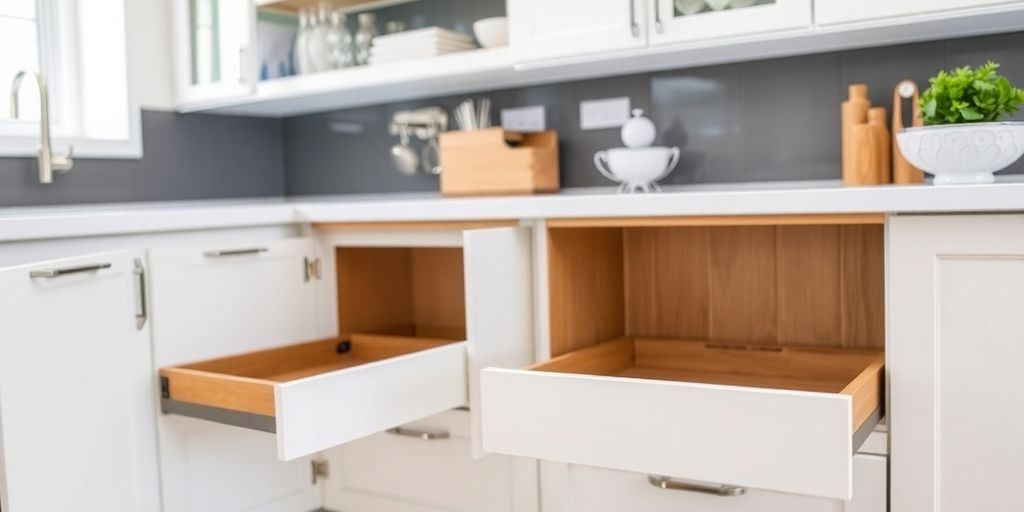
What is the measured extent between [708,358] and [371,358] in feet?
2.75

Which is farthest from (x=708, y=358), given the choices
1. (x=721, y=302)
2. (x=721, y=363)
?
(x=721, y=302)

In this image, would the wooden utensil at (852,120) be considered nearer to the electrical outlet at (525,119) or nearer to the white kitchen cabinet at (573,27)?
the white kitchen cabinet at (573,27)

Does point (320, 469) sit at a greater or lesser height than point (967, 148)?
lesser

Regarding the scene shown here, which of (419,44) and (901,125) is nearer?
(901,125)

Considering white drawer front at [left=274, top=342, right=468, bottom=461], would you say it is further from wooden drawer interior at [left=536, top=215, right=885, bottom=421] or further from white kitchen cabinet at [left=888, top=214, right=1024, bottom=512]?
white kitchen cabinet at [left=888, top=214, right=1024, bottom=512]

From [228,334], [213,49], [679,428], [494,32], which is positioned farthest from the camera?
[213,49]

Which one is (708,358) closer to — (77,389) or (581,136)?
(581,136)

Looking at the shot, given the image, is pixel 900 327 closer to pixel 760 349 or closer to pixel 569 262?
pixel 760 349

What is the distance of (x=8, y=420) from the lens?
170 cm

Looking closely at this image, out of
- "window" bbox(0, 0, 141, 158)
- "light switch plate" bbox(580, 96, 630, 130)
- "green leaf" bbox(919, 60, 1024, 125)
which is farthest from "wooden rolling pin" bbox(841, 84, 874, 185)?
"window" bbox(0, 0, 141, 158)

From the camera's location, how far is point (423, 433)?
2242 millimetres

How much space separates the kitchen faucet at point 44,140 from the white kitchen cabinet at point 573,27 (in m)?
1.13

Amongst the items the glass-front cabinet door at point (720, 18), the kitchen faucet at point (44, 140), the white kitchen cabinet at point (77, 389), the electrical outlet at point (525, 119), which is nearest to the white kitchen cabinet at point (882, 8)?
the glass-front cabinet door at point (720, 18)

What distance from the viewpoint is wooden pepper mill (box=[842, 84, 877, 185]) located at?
2.09 metres
